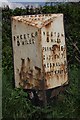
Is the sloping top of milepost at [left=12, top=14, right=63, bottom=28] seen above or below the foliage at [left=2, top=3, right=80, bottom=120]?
above

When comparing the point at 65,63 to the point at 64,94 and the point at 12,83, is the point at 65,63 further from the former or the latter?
the point at 12,83

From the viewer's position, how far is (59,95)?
6574 millimetres

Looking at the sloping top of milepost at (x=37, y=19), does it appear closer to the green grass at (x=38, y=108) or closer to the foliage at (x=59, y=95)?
the foliage at (x=59, y=95)

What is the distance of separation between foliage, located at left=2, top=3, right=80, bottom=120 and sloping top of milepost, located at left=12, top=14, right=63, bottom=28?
12cm

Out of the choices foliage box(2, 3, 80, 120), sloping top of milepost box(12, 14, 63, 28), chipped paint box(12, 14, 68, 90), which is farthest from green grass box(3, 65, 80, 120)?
sloping top of milepost box(12, 14, 63, 28)

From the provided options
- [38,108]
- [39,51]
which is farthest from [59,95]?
[39,51]

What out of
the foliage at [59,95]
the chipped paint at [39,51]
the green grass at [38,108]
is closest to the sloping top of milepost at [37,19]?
the chipped paint at [39,51]

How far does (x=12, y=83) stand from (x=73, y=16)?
156 centimetres

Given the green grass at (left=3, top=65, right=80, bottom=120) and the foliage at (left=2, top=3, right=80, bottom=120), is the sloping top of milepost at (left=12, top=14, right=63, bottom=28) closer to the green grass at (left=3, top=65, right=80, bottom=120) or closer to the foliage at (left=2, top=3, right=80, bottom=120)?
the foliage at (left=2, top=3, right=80, bottom=120)

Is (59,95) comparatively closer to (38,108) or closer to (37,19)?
(38,108)

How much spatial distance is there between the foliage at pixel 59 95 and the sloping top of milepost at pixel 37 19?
12cm

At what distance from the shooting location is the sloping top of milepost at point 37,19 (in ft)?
21.0

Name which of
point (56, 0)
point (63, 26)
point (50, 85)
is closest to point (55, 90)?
point (50, 85)

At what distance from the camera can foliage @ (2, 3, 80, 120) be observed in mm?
6469
